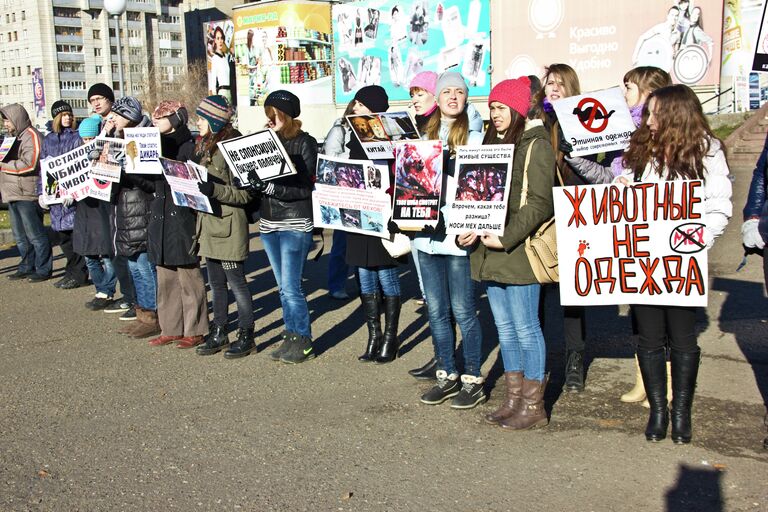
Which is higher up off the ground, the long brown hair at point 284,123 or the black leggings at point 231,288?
the long brown hair at point 284,123

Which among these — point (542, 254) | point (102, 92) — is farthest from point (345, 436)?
point (102, 92)

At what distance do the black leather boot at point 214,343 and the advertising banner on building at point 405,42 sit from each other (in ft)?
104

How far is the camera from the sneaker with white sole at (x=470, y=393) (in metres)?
5.70

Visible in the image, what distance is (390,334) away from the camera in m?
6.99

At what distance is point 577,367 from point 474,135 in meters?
1.80

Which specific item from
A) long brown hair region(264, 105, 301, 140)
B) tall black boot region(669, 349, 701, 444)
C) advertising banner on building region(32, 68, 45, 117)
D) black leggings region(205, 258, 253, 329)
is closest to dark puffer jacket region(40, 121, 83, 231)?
black leggings region(205, 258, 253, 329)

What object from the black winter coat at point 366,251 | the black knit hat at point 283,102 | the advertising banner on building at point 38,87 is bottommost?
the black winter coat at point 366,251

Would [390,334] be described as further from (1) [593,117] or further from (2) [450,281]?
(1) [593,117]

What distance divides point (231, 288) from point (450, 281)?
7.47ft

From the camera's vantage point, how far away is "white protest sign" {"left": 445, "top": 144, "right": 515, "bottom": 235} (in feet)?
16.5

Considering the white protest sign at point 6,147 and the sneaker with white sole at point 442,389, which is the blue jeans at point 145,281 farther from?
the white protest sign at point 6,147

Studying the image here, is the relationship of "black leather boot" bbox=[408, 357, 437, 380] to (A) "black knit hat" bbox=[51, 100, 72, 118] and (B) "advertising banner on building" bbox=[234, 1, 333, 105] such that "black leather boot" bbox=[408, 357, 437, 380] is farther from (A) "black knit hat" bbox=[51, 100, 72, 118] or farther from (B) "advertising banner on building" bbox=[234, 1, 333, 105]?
(B) "advertising banner on building" bbox=[234, 1, 333, 105]

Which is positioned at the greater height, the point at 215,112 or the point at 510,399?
the point at 215,112

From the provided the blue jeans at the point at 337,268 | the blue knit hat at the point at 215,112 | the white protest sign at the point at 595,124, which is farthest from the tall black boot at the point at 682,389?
the blue jeans at the point at 337,268
